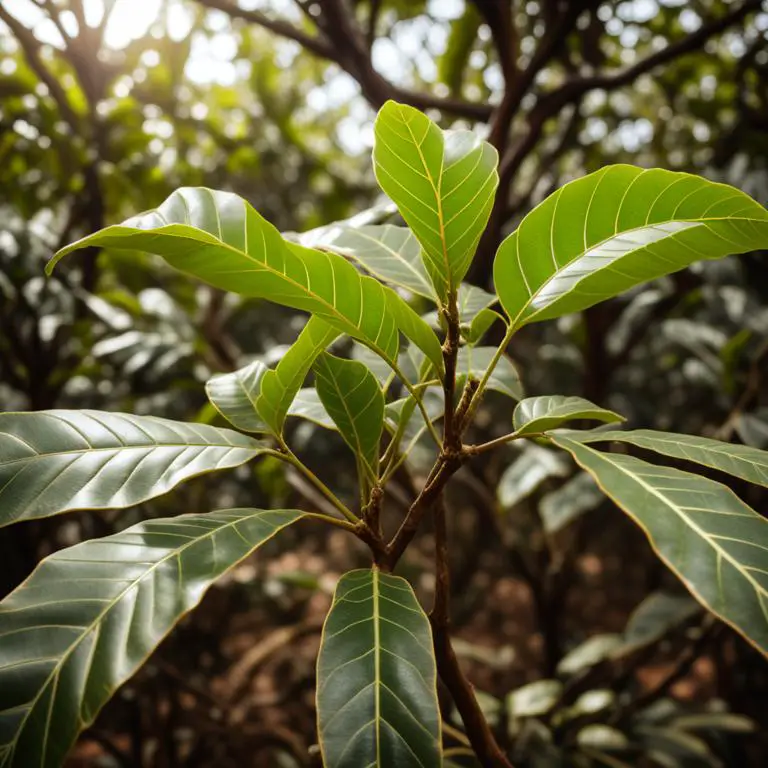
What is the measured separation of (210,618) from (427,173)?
5.75ft

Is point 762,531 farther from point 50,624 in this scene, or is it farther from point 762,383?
point 762,383

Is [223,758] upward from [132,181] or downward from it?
downward

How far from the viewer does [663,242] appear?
0.46 metres

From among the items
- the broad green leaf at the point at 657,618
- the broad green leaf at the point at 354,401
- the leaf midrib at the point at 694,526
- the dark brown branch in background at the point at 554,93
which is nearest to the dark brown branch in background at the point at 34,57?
the dark brown branch in background at the point at 554,93

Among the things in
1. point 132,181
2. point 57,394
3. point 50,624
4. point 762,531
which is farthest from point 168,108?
point 762,531

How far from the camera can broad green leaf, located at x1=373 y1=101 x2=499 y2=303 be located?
439 millimetres

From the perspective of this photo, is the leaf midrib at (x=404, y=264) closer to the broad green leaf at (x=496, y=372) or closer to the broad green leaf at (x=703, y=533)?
the broad green leaf at (x=496, y=372)

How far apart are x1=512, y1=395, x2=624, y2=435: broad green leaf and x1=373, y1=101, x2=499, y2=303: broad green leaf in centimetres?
15

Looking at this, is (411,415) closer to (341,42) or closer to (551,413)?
(551,413)

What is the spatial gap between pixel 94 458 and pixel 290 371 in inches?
6.7

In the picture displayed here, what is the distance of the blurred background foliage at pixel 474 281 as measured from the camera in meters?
1.18

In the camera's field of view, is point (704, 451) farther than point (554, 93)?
No

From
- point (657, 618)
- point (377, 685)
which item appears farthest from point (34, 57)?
point (657, 618)

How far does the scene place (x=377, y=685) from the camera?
423 mm
